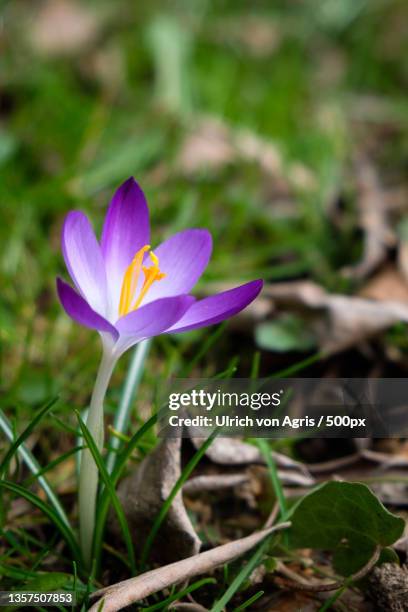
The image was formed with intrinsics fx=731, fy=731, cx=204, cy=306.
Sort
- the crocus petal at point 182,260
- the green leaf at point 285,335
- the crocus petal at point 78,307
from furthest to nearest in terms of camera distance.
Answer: the green leaf at point 285,335
the crocus petal at point 182,260
the crocus petal at point 78,307

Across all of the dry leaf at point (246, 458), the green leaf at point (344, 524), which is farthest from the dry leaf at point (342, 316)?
the green leaf at point (344, 524)

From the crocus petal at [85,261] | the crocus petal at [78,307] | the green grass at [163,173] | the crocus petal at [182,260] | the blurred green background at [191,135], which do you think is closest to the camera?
the crocus petal at [78,307]

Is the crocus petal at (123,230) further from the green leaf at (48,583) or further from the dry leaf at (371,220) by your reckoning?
the dry leaf at (371,220)

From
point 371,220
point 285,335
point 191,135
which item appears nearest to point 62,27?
point 191,135

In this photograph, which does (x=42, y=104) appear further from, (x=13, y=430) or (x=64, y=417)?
(x=13, y=430)

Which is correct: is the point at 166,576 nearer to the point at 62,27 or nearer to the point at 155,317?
the point at 155,317

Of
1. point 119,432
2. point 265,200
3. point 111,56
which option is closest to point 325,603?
point 119,432

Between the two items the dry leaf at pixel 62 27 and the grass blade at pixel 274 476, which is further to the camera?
the dry leaf at pixel 62 27
